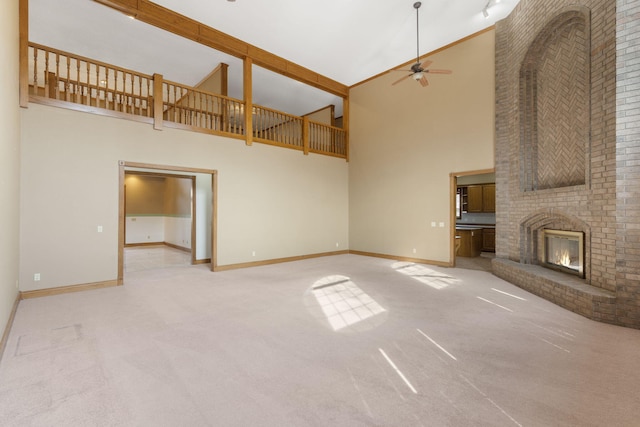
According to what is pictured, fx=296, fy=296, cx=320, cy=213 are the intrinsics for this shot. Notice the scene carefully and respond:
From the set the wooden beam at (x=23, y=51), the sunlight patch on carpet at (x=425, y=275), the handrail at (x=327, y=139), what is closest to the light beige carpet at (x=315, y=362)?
the sunlight patch on carpet at (x=425, y=275)

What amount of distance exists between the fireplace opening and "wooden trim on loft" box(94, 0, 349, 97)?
666cm

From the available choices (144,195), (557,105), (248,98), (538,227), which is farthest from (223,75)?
(538,227)

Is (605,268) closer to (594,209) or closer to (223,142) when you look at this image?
(594,209)

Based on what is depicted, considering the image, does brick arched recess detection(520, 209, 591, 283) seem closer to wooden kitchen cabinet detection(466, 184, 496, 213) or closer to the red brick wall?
the red brick wall

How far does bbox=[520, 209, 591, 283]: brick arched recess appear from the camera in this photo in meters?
4.40

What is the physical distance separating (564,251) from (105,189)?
780 centimetres

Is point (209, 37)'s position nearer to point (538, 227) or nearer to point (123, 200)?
point (123, 200)

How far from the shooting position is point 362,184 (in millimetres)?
9008

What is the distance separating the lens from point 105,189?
521 cm

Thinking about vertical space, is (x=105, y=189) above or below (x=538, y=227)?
above

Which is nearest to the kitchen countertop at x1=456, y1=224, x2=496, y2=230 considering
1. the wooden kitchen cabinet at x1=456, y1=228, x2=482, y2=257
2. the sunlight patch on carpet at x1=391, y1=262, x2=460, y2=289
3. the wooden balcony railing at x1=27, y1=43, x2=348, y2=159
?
the wooden kitchen cabinet at x1=456, y1=228, x2=482, y2=257

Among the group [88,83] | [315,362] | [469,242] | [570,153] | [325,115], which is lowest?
[315,362]

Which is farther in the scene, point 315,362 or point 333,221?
point 333,221

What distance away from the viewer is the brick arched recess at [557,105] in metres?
4.29
